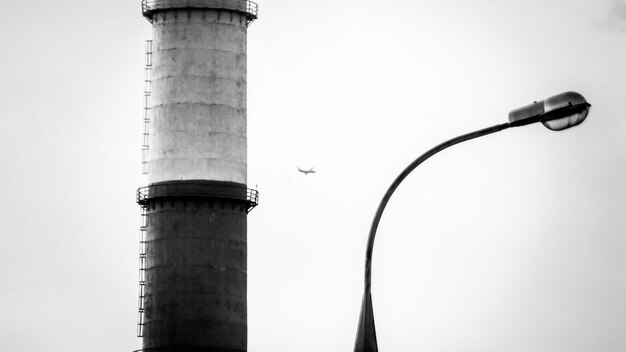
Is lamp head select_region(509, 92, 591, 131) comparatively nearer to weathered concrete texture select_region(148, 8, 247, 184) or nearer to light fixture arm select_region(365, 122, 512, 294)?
light fixture arm select_region(365, 122, 512, 294)

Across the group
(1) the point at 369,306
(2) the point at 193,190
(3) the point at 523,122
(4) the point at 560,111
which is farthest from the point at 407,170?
(2) the point at 193,190

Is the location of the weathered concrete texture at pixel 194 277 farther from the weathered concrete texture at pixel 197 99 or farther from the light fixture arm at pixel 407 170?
the light fixture arm at pixel 407 170

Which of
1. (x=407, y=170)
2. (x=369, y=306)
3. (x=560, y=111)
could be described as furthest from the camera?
(x=369, y=306)

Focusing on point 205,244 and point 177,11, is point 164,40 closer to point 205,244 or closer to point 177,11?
point 177,11

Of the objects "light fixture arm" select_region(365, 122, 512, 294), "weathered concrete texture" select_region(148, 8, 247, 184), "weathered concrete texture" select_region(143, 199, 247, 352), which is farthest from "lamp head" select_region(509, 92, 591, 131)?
"weathered concrete texture" select_region(148, 8, 247, 184)

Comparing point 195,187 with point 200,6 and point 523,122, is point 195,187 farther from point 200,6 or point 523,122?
point 523,122

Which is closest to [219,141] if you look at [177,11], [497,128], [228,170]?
[228,170]
